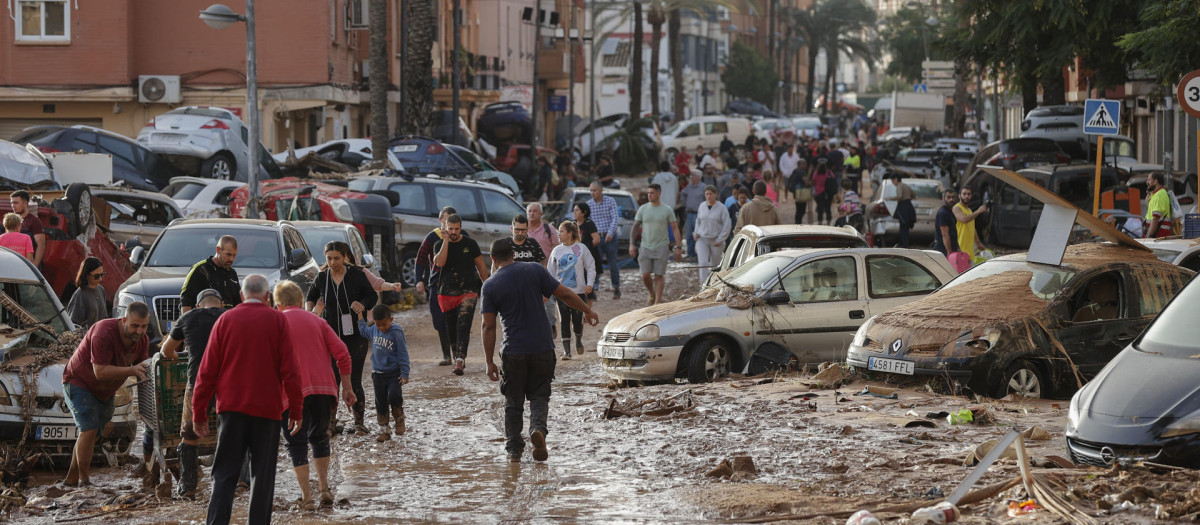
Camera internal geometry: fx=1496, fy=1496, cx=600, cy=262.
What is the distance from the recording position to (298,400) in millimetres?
8242

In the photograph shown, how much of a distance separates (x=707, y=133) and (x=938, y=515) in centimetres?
5398

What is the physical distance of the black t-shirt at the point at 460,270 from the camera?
14.7 meters

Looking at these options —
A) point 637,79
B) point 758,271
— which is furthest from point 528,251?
point 637,79

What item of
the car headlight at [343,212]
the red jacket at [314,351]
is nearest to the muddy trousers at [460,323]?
the red jacket at [314,351]

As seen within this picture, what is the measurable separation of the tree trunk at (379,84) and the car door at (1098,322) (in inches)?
779

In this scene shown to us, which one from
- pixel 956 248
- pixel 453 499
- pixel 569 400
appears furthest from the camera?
pixel 956 248

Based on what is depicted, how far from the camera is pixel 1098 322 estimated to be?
12.2 m

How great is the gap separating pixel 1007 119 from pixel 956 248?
6049 centimetres

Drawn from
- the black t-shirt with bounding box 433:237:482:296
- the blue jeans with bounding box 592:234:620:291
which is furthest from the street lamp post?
the black t-shirt with bounding box 433:237:482:296

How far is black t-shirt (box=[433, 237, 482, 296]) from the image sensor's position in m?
14.7

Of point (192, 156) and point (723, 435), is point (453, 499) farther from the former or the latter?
point (192, 156)

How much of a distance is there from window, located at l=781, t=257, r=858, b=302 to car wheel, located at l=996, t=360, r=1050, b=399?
247 cm

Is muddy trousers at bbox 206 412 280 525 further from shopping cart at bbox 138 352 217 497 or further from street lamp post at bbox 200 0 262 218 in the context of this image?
street lamp post at bbox 200 0 262 218

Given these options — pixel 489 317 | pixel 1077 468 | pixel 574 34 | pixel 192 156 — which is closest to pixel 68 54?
pixel 192 156
